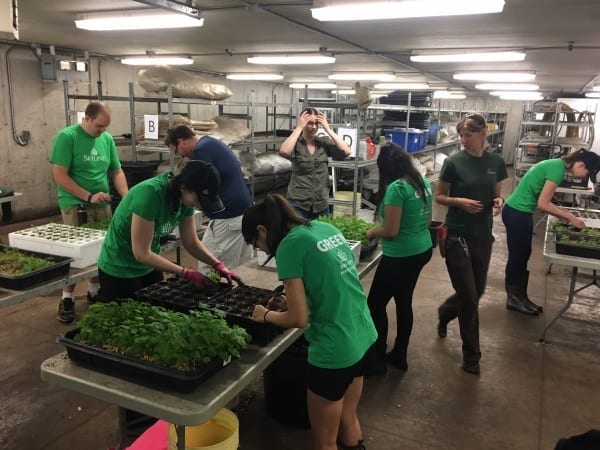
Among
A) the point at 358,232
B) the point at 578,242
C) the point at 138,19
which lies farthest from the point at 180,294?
the point at 578,242

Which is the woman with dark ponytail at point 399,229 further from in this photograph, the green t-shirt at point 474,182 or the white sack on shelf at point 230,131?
the white sack on shelf at point 230,131

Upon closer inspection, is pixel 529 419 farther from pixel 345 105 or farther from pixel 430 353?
pixel 345 105

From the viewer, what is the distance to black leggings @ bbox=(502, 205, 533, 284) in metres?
4.37

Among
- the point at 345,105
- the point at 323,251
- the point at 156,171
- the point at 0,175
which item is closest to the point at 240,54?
the point at 156,171

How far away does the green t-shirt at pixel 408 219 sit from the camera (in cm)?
293

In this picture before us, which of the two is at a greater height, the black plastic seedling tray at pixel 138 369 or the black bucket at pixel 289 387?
the black plastic seedling tray at pixel 138 369

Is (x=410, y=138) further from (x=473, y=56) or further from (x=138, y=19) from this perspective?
(x=138, y=19)

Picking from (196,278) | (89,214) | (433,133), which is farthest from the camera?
(433,133)

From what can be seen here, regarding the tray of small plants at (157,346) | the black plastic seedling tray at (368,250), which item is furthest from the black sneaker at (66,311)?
the black plastic seedling tray at (368,250)

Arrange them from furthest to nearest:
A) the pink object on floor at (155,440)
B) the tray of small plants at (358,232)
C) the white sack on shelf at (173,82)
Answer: the white sack on shelf at (173,82) < the tray of small plants at (358,232) < the pink object on floor at (155,440)

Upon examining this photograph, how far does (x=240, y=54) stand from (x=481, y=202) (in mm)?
4830

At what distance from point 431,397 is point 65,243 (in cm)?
257

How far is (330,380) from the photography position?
195 cm

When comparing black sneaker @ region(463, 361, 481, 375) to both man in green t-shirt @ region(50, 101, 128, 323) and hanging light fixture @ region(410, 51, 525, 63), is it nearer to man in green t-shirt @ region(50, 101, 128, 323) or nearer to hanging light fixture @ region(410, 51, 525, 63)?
man in green t-shirt @ region(50, 101, 128, 323)
